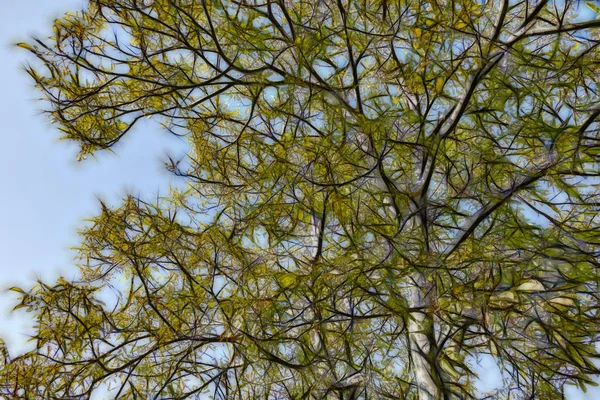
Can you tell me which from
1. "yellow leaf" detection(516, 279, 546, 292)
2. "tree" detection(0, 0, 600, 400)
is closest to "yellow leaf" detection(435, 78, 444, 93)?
"tree" detection(0, 0, 600, 400)

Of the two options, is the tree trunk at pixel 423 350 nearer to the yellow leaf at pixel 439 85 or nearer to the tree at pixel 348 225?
the tree at pixel 348 225

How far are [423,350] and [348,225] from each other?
3.40 ft

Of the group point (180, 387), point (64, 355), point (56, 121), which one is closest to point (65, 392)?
point (64, 355)

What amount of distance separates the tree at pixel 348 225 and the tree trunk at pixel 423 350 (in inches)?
0.7

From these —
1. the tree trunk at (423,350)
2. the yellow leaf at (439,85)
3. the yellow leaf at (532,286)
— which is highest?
the yellow leaf at (439,85)

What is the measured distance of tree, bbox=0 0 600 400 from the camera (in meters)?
3.29

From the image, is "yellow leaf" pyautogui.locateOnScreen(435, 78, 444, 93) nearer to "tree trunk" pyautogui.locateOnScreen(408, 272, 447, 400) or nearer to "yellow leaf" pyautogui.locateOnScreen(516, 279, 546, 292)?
"tree trunk" pyautogui.locateOnScreen(408, 272, 447, 400)

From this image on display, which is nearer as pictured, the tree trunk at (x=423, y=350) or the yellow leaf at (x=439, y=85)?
the tree trunk at (x=423, y=350)

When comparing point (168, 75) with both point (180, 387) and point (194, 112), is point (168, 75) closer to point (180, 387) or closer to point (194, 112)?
point (194, 112)

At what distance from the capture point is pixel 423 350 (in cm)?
351

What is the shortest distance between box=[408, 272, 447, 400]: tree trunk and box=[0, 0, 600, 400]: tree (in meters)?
0.02

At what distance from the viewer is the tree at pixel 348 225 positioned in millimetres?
3289

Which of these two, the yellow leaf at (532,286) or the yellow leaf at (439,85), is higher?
the yellow leaf at (439,85)

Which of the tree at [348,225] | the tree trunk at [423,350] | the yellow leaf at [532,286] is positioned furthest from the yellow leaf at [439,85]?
the yellow leaf at [532,286]
